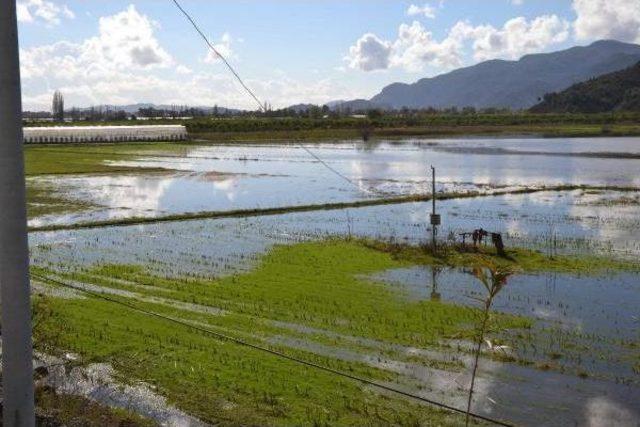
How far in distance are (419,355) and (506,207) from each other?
2337 centimetres

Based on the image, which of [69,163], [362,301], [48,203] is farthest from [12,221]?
[69,163]

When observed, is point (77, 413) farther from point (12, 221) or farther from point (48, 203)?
point (48, 203)

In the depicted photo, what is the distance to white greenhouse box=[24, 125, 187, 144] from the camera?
8119 cm

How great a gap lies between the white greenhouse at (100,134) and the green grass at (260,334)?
225 feet

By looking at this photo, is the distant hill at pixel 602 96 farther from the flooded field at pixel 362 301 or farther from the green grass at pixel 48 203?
the green grass at pixel 48 203

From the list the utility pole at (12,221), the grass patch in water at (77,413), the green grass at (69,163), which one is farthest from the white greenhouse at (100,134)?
the utility pole at (12,221)

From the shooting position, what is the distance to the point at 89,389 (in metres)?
10.3

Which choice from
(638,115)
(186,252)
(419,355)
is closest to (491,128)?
(638,115)

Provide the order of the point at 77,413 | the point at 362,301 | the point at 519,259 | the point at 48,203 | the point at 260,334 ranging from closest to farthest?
1. the point at 77,413
2. the point at 260,334
3. the point at 362,301
4. the point at 519,259
5. the point at 48,203

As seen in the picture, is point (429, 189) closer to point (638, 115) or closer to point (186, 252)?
point (186, 252)

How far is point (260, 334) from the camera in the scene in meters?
13.1

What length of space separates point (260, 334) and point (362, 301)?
3708mm

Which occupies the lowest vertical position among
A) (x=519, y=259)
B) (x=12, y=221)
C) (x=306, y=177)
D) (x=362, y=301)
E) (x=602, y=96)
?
(x=362, y=301)

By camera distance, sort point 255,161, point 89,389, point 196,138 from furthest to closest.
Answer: point 196,138 → point 255,161 → point 89,389
